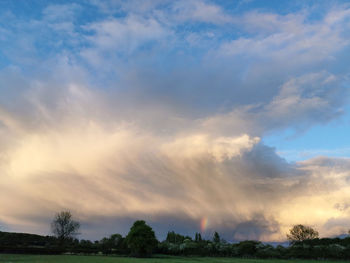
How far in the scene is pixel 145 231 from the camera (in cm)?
11594

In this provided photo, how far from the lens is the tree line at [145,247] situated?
113 meters

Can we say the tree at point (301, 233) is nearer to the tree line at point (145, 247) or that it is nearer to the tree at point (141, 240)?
the tree line at point (145, 247)

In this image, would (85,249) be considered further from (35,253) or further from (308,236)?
(308,236)

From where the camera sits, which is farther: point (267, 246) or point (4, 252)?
point (267, 246)

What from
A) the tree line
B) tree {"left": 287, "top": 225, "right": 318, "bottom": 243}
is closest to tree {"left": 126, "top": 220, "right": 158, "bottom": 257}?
the tree line

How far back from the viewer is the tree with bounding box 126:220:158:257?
11294cm

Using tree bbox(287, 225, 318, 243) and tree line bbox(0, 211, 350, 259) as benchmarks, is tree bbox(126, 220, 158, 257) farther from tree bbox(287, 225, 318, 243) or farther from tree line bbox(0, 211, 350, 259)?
tree bbox(287, 225, 318, 243)

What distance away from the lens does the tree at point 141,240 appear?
112938mm

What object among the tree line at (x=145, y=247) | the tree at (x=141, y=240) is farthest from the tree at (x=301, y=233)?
the tree at (x=141, y=240)

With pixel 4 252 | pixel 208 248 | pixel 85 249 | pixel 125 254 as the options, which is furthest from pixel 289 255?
pixel 4 252

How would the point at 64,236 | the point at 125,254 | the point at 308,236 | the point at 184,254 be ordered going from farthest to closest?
the point at 308,236, the point at 64,236, the point at 184,254, the point at 125,254

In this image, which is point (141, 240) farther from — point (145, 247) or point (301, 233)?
point (301, 233)

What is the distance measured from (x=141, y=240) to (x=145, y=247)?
3009 mm

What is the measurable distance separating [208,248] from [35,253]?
7810cm
